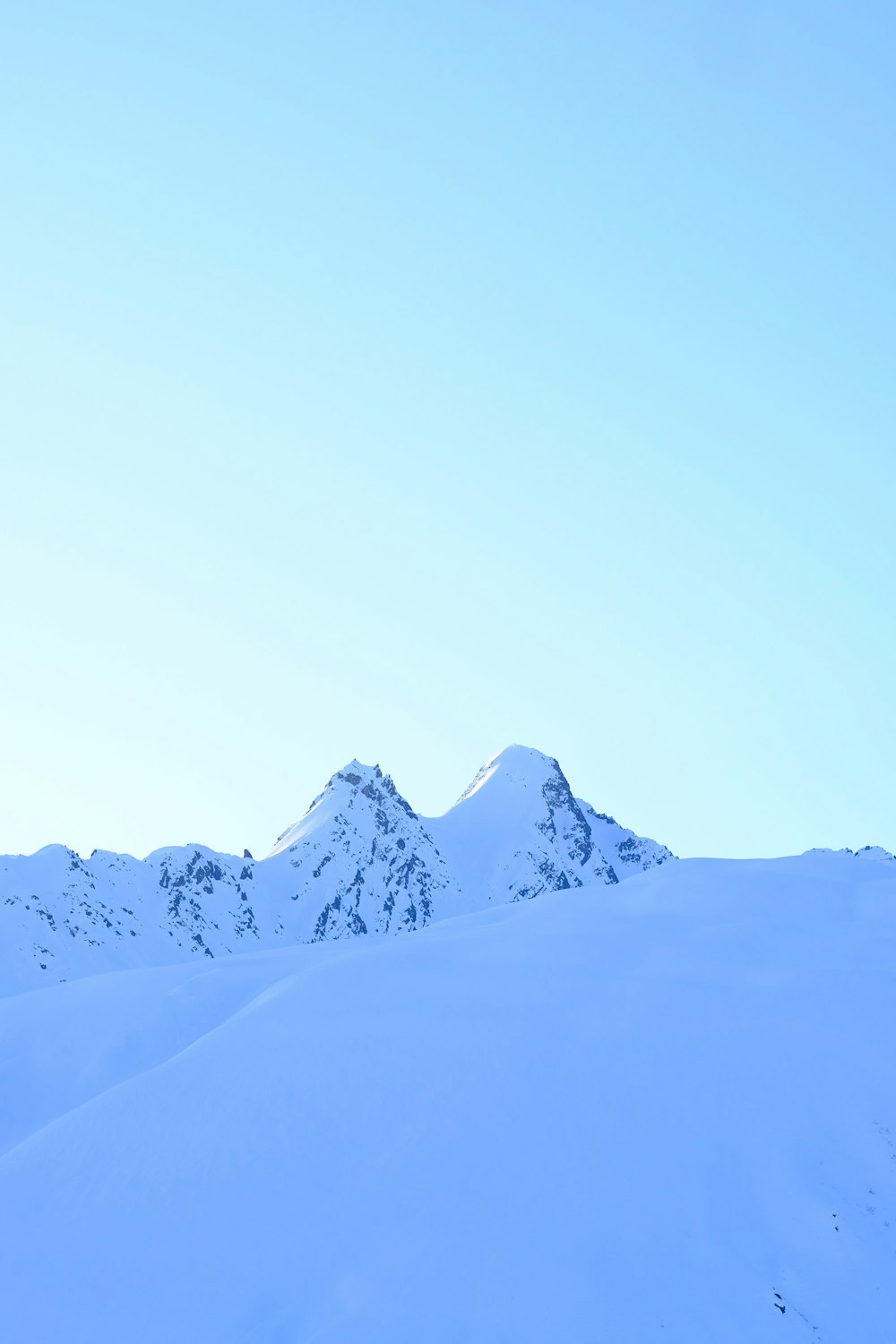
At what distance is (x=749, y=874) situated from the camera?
131 ft

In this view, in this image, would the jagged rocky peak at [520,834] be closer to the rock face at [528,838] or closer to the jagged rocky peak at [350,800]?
the rock face at [528,838]

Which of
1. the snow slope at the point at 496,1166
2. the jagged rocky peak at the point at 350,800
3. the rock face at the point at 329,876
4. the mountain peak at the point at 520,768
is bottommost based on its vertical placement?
the snow slope at the point at 496,1166

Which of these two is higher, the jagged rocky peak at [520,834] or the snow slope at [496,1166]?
the jagged rocky peak at [520,834]

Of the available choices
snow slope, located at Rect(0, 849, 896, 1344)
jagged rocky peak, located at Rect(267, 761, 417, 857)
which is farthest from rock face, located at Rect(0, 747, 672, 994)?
snow slope, located at Rect(0, 849, 896, 1344)

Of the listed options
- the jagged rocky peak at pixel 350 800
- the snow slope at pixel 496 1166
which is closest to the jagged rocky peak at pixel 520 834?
the jagged rocky peak at pixel 350 800

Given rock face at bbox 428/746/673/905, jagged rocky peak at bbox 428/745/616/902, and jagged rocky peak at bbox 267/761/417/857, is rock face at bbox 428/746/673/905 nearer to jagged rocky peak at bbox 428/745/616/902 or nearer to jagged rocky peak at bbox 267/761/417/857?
jagged rocky peak at bbox 428/745/616/902

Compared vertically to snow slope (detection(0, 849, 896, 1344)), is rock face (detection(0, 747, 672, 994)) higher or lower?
higher

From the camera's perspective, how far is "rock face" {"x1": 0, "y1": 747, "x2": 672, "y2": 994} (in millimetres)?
115062

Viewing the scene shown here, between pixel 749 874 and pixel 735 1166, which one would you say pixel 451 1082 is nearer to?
pixel 735 1166

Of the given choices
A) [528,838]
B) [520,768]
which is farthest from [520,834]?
[520,768]

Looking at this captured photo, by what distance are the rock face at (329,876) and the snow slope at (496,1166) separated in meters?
82.8

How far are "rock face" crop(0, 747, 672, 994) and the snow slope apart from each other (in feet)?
272

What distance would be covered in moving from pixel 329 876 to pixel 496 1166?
131 m

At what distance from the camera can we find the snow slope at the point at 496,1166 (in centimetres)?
1611
